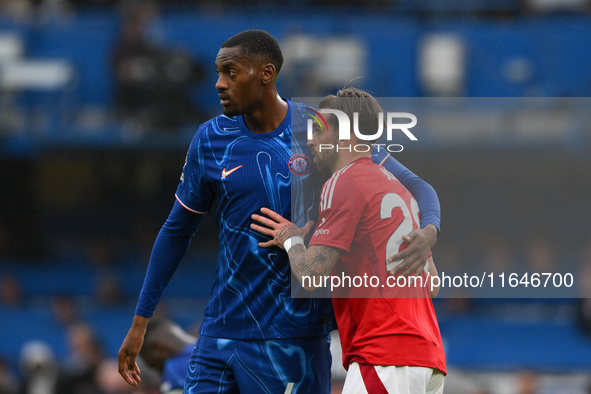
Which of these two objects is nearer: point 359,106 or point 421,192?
point 359,106

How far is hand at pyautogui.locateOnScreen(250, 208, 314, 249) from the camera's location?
3727 mm

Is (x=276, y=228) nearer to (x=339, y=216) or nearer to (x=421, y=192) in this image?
(x=339, y=216)

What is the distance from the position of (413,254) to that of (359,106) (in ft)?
2.07

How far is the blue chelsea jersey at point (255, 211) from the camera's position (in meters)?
3.82

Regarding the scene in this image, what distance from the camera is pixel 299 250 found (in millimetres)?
3670

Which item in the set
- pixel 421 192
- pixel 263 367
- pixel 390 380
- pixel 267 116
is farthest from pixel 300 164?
pixel 390 380

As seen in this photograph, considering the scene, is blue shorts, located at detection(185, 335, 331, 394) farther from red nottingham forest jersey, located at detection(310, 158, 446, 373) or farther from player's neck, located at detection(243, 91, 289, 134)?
player's neck, located at detection(243, 91, 289, 134)

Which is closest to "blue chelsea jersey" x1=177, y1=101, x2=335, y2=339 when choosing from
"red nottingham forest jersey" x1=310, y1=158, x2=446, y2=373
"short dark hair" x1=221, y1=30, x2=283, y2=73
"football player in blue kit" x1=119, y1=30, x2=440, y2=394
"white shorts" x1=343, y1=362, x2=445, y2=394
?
"football player in blue kit" x1=119, y1=30, x2=440, y2=394

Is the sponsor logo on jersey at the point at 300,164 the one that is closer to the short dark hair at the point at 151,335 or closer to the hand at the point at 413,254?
the hand at the point at 413,254

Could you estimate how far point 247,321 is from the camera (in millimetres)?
3844

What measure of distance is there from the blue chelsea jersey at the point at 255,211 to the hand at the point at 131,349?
312mm

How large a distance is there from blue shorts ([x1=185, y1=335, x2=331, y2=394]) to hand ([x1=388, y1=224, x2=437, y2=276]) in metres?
0.51

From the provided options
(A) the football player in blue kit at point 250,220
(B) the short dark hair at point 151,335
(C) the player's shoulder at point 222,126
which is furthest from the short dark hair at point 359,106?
(B) the short dark hair at point 151,335

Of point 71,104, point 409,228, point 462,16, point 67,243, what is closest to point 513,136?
point 462,16
